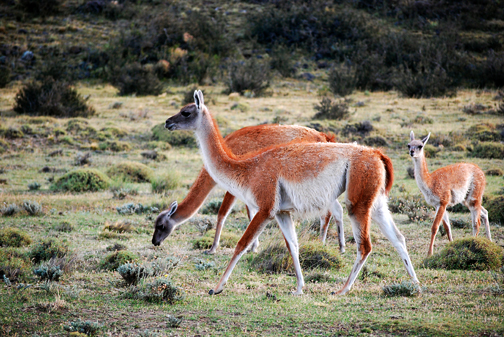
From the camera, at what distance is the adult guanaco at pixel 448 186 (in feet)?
28.1

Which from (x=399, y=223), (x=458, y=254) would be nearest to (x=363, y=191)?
(x=458, y=254)

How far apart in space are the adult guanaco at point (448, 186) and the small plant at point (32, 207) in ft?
25.9

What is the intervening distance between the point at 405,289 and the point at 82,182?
393 inches

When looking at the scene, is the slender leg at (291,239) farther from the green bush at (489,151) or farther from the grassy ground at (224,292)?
the green bush at (489,151)

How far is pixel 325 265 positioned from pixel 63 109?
19253 millimetres

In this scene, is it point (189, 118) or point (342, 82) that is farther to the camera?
point (342, 82)

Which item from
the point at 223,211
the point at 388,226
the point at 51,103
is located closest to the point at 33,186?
the point at 223,211

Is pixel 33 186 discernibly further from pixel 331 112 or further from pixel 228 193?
pixel 331 112

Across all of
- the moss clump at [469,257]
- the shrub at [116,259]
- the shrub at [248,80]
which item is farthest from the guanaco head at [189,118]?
the shrub at [248,80]

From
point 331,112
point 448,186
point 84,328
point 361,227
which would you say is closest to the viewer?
point 84,328

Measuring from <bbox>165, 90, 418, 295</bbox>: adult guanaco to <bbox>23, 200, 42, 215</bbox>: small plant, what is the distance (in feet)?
20.3

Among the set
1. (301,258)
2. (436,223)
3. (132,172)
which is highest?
(436,223)

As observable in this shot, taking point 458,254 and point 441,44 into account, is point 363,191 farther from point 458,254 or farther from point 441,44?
point 441,44

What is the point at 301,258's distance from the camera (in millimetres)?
7387
